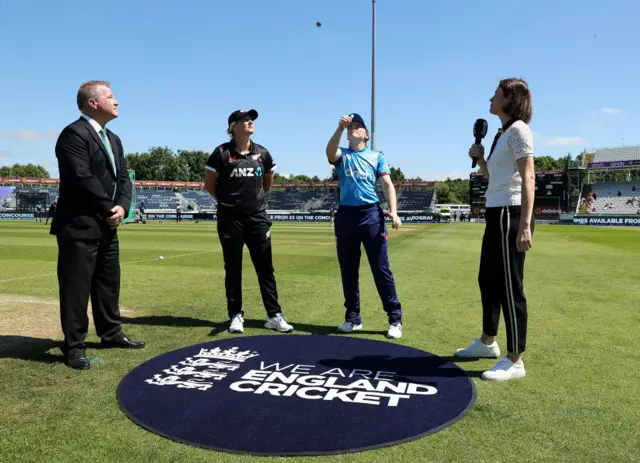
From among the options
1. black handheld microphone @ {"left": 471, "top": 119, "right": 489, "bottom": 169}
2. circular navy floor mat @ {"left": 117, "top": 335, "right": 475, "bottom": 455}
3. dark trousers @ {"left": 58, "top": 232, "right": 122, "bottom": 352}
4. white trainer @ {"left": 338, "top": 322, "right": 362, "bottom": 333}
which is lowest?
white trainer @ {"left": 338, "top": 322, "right": 362, "bottom": 333}

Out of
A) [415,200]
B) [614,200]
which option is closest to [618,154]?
[614,200]

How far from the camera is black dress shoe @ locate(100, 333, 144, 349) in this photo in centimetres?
426

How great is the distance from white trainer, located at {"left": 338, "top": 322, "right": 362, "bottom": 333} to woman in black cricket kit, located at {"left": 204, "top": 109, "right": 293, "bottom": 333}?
564 millimetres

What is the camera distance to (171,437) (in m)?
2.48

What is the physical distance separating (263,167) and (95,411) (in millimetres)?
3088

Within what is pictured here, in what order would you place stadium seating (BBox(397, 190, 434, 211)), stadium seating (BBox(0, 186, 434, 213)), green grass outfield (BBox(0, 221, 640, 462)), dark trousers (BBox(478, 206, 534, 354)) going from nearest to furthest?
green grass outfield (BBox(0, 221, 640, 462)) → dark trousers (BBox(478, 206, 534, 354)) → stadium seating (BBox(397, 190, 434, 211)) → stadium seating (BBox(0, 186, 434, 213))

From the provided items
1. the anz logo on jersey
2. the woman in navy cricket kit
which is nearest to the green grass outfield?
the woman in navy cricket kit

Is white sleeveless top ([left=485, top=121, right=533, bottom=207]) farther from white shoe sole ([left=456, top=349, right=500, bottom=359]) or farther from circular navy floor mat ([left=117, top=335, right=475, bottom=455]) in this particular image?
circular navy floor mat ([left=117, top=335, right=475, bottom=455])

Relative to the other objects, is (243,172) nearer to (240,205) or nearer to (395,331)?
(240,205)

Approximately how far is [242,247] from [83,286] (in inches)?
66.3

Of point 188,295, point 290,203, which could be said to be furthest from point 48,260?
point 290,203

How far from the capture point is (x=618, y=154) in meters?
70.8

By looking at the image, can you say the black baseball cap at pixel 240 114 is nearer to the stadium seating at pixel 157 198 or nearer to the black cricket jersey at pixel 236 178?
the black cricket jersey at pixel 236 178

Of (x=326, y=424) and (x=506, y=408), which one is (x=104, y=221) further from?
(x=506, y=408)
